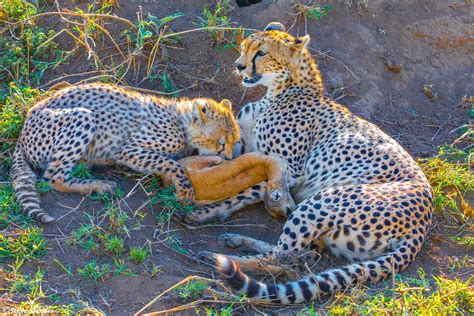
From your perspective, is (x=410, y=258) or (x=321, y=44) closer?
(x=410, y=258)

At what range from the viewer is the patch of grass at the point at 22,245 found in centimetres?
444

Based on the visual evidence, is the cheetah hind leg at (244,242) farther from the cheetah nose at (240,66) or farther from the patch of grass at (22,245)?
the cheetah nose at (240,66)

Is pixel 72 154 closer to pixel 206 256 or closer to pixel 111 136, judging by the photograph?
pixel 111 136

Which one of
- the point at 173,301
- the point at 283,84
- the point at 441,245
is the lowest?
the point at 441,245

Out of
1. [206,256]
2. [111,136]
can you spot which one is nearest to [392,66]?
[111,136]

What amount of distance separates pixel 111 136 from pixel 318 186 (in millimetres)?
1664

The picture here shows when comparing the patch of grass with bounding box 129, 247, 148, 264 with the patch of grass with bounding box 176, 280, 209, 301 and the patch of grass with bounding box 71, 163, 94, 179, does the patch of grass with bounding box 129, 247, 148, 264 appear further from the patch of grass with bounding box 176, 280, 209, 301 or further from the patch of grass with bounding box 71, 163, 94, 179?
the patch of grass with bounding box 71, 163, 94, 179

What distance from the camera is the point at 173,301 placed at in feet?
13.6

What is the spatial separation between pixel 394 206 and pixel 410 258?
1.17ft

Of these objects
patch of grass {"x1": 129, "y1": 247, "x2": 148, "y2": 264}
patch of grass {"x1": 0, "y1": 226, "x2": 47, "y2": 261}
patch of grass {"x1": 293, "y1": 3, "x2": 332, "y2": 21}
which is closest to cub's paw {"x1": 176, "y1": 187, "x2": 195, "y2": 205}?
patch of grass {"x1": 129, "y1": 247, "x2": 148, "y2": 264}

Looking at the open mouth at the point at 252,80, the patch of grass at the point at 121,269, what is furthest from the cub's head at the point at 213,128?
the patch of grass at the point at 121,269

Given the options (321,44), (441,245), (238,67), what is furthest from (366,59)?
(441,245)

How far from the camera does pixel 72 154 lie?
5.31 meters

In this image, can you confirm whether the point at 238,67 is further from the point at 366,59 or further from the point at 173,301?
the point at 173,301
